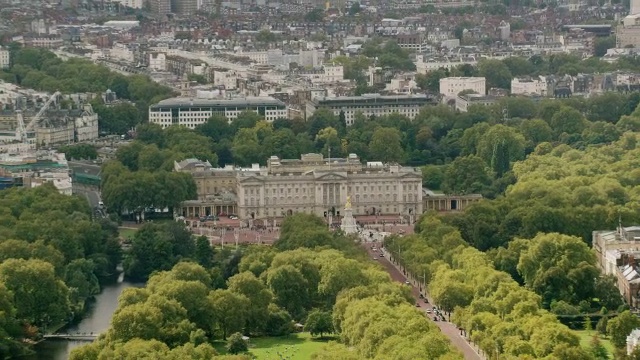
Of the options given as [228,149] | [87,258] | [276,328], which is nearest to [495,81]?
[228,149]

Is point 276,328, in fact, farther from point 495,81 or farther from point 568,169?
point 495,81

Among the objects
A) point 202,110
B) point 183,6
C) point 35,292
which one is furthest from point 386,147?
point 183,6

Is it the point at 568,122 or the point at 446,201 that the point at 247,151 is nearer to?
the point at 446,201

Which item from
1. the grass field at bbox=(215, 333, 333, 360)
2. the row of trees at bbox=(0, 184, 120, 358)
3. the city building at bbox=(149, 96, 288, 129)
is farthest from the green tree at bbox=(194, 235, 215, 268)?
the city building at bbox=(149, 96, 288, 129)

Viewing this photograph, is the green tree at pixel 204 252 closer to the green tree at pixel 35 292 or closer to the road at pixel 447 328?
the road at pixel 447 328

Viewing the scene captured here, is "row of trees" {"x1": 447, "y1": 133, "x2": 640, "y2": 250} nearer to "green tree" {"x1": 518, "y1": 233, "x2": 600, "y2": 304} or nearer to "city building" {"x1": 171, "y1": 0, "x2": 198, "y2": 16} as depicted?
"green tree" {"x1": 518, "y1": 233, "x2": 600, "y2": 304}

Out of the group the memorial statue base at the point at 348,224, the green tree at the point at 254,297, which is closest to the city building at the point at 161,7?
the memorial statue base at the point at 348,224
